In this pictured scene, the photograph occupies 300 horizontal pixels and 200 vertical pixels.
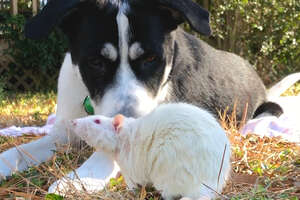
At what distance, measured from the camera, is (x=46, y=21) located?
8.91 ft

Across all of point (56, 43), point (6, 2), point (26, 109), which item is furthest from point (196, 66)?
point (6, 2)

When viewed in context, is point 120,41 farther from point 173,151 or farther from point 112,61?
point 173,151

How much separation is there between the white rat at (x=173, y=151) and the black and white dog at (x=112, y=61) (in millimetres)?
344

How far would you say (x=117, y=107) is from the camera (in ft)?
8.40

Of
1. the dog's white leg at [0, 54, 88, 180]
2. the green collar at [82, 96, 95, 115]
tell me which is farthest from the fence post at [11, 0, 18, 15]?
the green collar at [82, 96, 95, 115]

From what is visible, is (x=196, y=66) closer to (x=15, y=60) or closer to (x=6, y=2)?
(x=15, y=60)

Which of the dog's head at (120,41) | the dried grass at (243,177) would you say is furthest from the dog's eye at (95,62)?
the dried grass at (243,177)

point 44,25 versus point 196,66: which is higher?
point 44,25

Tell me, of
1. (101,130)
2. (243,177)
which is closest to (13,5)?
(101,130)

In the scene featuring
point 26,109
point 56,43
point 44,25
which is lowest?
A: point 26,109

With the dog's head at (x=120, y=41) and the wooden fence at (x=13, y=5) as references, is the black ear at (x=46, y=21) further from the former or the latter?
the wooden fence at (x=13, y=5)

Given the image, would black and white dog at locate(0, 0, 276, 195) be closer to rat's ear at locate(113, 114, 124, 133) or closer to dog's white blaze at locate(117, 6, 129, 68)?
dog's white blaze at locate(117, 6, 129, 68)

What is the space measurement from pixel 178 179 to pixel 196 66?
7.22 feet

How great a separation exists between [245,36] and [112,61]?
8.50 m
